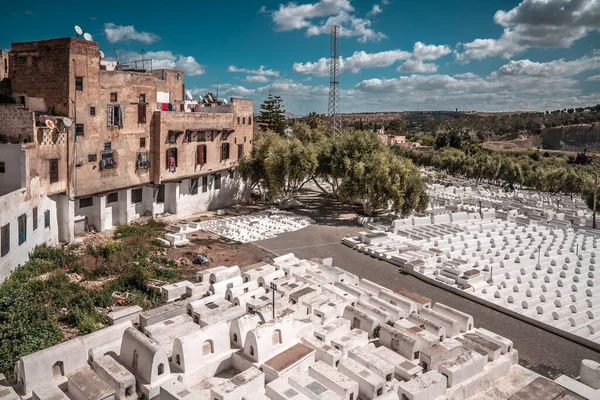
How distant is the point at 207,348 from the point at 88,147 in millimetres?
17749

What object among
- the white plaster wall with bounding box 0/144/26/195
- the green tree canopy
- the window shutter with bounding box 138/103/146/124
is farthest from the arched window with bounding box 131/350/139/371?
the green tree canopy

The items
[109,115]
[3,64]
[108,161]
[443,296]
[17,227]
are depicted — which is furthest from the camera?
[108,161]

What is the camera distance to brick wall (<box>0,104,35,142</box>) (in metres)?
22.6

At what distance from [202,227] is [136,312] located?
14.5 metres

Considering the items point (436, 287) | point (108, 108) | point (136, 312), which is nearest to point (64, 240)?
point (108, 108)

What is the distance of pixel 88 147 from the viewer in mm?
26438

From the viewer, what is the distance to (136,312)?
54.9 feet

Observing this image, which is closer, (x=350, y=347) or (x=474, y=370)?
(x=474, y=370)

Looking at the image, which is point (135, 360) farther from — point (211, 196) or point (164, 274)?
point (211, 196)

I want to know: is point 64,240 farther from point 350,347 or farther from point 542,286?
point 542,286

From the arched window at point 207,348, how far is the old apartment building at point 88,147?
1062 cm

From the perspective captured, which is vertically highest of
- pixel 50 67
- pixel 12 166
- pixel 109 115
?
pixel 50 67

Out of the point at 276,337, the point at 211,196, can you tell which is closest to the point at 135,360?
the point at 276,337

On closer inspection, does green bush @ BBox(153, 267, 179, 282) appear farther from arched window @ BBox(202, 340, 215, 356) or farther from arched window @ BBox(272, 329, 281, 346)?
arched window @ BBox(272, 329, 281, 346)
